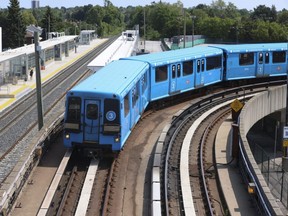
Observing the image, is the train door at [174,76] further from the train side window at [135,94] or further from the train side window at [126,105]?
the train side window at [126,105]

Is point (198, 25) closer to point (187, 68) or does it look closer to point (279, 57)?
point (279, 57)

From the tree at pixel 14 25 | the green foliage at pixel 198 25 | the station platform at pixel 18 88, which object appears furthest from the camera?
the green foliage at pixel 198 25

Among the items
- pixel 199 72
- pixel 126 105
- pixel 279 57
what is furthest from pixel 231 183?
pixel 279 57

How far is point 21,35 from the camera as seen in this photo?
76750mm

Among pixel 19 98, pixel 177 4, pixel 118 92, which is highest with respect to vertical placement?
pixel 177 4

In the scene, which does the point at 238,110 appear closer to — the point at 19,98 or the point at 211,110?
Result: the point at 211,110

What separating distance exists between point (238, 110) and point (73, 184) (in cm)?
800

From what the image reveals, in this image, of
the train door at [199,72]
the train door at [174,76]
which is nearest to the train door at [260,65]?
the train door at [199,72]

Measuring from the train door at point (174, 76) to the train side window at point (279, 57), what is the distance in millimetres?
9126

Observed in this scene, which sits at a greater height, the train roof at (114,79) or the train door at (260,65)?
the train roof at (114,79)

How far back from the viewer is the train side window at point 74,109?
1438 cm

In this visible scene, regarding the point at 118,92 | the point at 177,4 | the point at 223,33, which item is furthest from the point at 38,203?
the point at 177,4

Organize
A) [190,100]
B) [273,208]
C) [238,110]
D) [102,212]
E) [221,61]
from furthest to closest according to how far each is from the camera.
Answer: [221,61] → [190,100] → [238,110] → [102,212] → [273,208]

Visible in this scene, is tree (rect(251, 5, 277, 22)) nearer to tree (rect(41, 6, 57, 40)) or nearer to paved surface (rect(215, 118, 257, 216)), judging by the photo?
tree (rect(41, 6, 57, 40))
